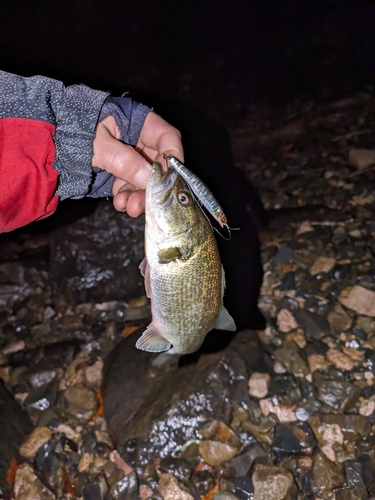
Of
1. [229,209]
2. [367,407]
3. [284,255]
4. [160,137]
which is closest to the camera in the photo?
[160,137]

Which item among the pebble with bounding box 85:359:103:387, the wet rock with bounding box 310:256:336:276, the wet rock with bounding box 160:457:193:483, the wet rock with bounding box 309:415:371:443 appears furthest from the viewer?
the wet rock with bounding box 310:256:336:276

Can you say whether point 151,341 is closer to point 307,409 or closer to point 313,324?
point 307,409

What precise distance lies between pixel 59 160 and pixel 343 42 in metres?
12.1

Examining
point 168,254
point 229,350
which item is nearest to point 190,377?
point 229,350

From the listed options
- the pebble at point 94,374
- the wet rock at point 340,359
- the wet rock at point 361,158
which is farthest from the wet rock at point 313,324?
the wet rock at point 361,158

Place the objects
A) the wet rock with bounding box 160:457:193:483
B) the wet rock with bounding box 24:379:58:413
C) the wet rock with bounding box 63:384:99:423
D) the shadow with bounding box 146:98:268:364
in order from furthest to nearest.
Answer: the shadow with bounding box 146:98:268:364 → the wet rock with bounding box 24:379:58:413 → the wet rock with bounding box 63:384:99:423 → the wet rock with bounding box 160:457:193:483

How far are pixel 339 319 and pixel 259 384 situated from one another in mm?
1349

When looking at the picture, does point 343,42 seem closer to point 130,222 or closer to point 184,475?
point 130,222

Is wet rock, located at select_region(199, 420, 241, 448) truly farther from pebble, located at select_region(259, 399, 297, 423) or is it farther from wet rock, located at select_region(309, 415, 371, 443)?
wet rock, located at select_region(309, 415, 371, 443)

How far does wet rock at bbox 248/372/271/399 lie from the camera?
158 inches

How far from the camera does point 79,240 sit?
234 inches

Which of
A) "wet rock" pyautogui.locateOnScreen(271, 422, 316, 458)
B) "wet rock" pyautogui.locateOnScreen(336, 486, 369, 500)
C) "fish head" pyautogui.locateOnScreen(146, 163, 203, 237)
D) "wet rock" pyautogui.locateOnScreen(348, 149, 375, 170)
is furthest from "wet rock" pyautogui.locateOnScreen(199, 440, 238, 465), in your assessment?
"wet rock" pyautogui.locateOnScreen(348, 149, 375, 170)

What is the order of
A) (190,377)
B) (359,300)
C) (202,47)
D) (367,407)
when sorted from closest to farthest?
1. (367,407)
2. (190,377)
3. (359,300)
4. (202,47)

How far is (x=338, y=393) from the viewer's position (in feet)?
13.0
